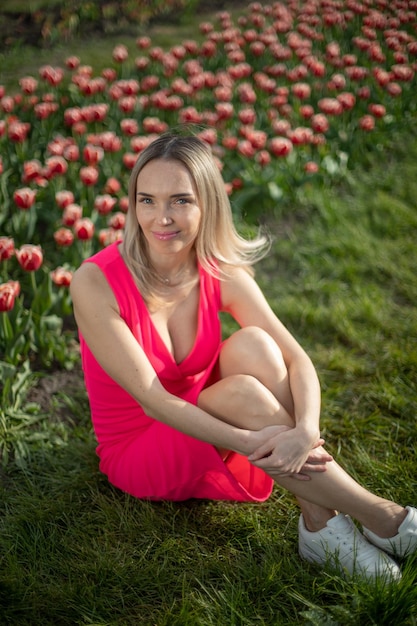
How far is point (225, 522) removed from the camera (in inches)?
90.6

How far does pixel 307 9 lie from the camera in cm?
566

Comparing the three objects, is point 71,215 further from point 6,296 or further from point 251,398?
→ point 251,398

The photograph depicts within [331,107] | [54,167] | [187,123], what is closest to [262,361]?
[187,123]

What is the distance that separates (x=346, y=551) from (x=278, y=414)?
1.46ft

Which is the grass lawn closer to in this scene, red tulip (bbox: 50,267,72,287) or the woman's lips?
red tulip (bbox: 50,267,72,287)

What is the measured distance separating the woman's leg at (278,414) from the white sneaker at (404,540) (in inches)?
0.9

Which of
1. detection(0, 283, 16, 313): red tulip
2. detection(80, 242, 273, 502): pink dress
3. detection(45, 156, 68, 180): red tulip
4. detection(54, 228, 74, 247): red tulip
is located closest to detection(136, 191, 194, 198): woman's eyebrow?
detection(80, 242, 273, 502): pink dress

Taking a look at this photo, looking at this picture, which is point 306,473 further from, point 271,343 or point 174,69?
point 174,69

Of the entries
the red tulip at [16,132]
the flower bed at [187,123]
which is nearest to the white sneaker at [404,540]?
the flower bed at [187,123]

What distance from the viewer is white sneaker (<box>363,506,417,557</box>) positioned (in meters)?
1.99

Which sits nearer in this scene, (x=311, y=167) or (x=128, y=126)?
(x=128, y=126)

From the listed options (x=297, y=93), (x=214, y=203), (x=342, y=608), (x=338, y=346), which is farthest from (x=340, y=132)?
(x=342, y=608)

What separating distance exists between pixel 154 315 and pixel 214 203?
0.42 m

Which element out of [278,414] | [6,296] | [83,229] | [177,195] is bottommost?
[278,414]
